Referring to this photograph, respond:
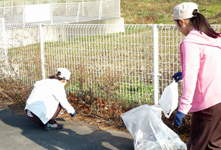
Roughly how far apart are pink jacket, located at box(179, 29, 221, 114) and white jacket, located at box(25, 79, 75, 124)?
8.46 feet

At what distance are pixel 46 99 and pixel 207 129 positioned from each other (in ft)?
9.44

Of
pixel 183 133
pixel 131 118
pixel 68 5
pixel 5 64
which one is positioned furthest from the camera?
pixel 68 5

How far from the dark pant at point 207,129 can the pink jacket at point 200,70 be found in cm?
6

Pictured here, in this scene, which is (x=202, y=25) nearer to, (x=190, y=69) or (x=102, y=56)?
(x=190, y=69)

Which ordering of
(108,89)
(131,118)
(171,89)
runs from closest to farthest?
1. (171,89)
2. (131,118)
3. (108,89)

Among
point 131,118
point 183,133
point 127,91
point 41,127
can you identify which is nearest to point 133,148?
point 131,118

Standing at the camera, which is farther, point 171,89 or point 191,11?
point 171,89

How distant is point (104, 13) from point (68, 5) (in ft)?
8.19

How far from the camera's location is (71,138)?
453cm

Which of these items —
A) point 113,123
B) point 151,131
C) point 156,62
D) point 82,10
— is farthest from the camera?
point 82,10

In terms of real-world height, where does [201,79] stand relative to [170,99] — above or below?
above

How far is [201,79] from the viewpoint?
2.55 meters

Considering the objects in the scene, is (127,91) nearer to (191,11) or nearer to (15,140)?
(15,140)

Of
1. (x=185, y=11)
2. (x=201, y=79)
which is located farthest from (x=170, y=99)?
(x=185, y=11)
